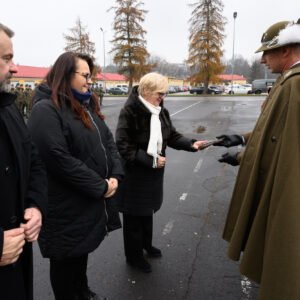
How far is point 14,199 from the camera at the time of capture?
1737 millimetres

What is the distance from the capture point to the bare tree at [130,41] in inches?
1871

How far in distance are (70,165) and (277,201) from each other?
132cm

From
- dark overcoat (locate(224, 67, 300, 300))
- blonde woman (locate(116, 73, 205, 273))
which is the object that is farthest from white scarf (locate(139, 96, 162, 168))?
dark overcoat (locate(224, 67, 300, 300))

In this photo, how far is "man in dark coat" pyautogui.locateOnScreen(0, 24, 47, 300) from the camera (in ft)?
5.34

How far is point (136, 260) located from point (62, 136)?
1636mm

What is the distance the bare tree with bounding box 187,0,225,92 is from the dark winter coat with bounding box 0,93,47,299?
47.2m

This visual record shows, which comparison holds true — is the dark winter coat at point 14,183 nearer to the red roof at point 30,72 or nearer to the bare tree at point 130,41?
the bare tree at point 130,41

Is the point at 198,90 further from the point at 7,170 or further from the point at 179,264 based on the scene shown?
the point at 7,170

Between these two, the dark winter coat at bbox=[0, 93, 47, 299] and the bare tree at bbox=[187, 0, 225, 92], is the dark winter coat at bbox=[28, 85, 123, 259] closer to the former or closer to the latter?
the dark winter coat at bbox=[0, 93, 47, 299]

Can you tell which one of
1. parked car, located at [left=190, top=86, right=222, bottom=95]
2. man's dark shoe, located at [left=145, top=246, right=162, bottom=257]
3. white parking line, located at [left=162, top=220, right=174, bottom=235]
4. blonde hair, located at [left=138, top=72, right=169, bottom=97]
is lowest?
parked car, located at [left=190, top=86, right=222, bottom=95]

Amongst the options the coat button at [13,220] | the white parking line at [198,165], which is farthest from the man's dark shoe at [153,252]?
the white parking line at [198,165]

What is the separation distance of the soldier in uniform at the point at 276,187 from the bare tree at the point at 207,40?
152 feet

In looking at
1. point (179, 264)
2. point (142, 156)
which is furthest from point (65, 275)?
point (179, 264)

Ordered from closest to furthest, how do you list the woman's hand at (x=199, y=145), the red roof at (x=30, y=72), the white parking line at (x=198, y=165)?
1. the woman's hand at (x=199, y=145)
2. the white parking line at (x=198, y=165)
3. the red roof at (x=30, y=72)
